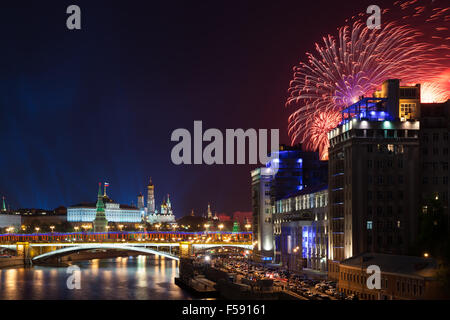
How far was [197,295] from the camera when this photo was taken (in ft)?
274

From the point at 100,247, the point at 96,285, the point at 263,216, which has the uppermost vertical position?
the point at 263,216

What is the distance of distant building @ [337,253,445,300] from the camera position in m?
55.8

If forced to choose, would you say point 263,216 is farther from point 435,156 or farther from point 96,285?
point 435,156

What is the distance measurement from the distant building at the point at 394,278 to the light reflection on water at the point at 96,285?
854 inches

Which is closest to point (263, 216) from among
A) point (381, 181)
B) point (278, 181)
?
point (278, 181)

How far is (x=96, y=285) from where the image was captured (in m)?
96.1

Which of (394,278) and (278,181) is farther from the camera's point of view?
(278,181)

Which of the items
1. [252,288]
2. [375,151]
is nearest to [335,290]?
[252,288]

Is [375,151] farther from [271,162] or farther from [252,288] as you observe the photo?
[271,162]

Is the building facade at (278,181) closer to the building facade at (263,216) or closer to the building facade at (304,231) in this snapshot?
the building facade at (263,216)

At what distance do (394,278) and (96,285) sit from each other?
161 ft

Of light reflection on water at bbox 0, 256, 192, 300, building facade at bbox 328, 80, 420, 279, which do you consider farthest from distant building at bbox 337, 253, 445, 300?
light reflection on water at bbox 0, 256, 192, 300

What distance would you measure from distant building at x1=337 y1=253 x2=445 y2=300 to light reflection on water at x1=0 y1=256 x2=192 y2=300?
2170 cm

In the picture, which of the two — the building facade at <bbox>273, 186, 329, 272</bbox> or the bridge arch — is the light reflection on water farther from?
the building facade at <bbox>273, 186, 329, 272</bbox>
